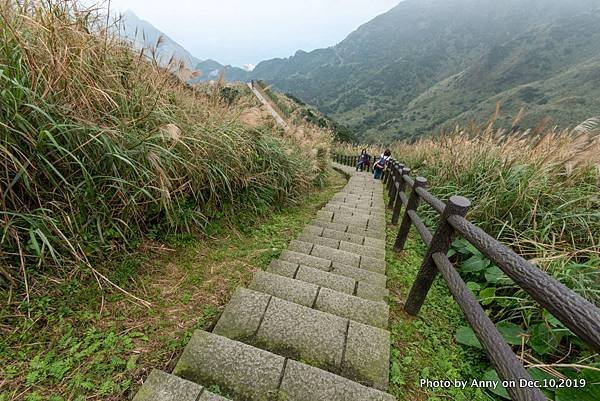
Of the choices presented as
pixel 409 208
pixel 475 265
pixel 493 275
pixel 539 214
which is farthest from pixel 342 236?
pixel 539 214

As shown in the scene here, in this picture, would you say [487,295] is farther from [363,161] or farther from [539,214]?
[363,161]

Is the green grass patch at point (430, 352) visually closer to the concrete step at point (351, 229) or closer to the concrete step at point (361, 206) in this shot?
the concrete step at point (351, 229)

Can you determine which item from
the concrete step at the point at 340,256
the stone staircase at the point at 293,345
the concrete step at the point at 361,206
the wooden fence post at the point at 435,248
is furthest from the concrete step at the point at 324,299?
the concrete step at the point at 361,206

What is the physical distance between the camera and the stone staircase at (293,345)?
112cm

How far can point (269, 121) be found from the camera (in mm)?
4184

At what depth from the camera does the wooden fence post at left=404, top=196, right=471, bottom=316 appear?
1556mm

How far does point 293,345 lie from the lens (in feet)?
4.56

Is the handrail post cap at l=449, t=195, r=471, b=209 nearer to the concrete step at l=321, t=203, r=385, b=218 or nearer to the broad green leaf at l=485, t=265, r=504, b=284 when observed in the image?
the broad green leaf at l=485, t=265, r=504, b=284

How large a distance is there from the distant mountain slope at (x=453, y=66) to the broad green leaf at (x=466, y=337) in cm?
2949

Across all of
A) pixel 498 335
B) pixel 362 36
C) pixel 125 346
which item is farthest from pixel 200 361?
pixel 362 36

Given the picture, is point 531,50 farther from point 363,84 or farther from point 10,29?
point 10,29

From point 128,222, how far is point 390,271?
2281mm

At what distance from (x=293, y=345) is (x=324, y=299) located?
0.46 metres

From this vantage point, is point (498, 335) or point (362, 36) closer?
point (498, 335)
